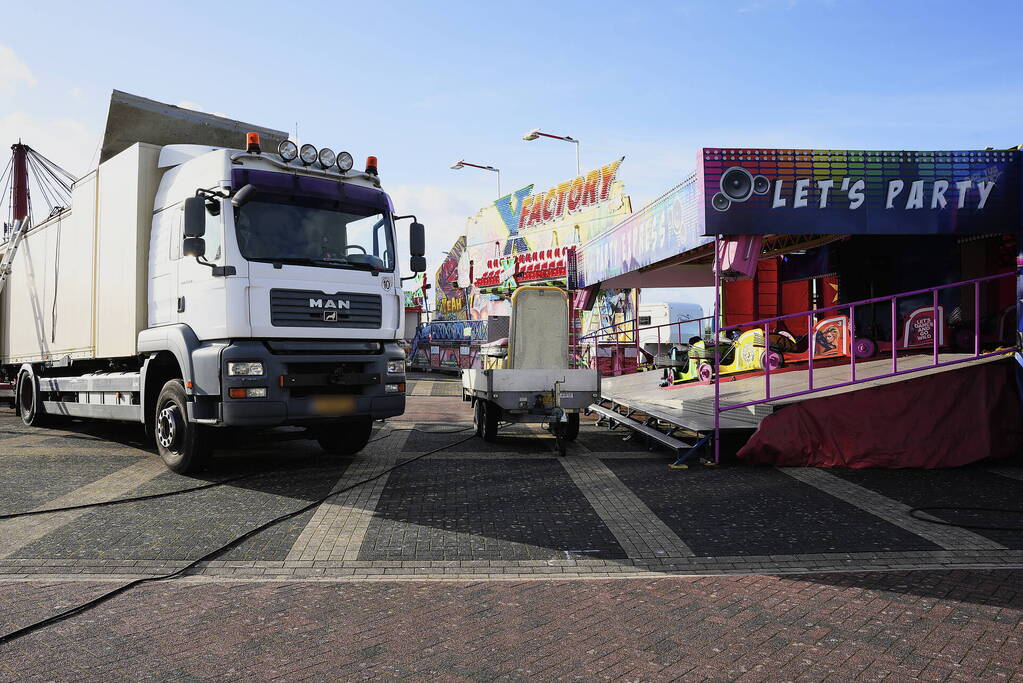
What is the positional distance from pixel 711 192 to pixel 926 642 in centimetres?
626

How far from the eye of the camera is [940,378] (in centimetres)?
909

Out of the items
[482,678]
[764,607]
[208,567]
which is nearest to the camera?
[482,678]

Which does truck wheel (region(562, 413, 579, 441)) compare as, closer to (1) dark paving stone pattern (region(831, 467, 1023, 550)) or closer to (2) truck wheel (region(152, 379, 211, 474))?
(1) dark paving stone pattern (region(831, 467, 1023, 550))

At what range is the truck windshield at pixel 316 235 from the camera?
8070 mm

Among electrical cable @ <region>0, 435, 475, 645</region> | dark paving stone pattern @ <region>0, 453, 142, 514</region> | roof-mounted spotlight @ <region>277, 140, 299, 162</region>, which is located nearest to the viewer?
electrical cable @ <region>0, 435, 475, 645</region>

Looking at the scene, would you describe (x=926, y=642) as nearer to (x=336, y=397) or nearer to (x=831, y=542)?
(x=831, y=542)

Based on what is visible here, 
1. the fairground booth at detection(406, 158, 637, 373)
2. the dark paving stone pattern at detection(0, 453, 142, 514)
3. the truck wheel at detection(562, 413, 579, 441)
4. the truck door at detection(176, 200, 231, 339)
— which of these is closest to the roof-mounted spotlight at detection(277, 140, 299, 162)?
the truck door at detection(176, 200, 231, 339)

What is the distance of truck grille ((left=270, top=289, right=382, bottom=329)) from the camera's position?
26.4ft

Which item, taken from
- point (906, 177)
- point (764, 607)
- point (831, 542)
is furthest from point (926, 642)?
point (906, 177)

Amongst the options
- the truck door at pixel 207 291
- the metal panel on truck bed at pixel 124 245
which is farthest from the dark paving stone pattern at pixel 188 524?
the metal panel on truck bed at pixel 124 245

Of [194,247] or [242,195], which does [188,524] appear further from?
[242,195]

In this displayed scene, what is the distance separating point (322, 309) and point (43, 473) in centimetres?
371

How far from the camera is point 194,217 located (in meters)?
7.83

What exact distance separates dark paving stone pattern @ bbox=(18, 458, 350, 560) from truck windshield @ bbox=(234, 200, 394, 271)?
2.40m
